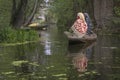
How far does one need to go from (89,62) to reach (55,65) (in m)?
1.53

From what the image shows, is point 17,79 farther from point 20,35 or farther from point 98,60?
point 20,35

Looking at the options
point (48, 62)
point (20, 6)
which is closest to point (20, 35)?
point (20, 6)

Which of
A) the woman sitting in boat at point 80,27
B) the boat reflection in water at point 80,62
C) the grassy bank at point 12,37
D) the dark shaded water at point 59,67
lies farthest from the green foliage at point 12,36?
the boat reflection in water at point 80,62

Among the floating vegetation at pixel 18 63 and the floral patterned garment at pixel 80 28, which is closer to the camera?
the floating vegetation at pixel 18 63

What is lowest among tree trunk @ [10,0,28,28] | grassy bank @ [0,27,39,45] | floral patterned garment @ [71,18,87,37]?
grassy bank @ [0,27,39,45]

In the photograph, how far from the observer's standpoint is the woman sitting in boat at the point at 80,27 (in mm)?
23302

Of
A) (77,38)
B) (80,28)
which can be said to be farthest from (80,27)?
(77,38)

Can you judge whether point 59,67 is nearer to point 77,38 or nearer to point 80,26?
point 77,38

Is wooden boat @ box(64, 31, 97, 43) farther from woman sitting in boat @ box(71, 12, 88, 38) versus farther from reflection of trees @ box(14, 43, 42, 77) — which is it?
reflection of trees @ box(14, 43, 42, 77)

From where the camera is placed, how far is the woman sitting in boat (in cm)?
2330

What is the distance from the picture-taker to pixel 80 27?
23.8 metres

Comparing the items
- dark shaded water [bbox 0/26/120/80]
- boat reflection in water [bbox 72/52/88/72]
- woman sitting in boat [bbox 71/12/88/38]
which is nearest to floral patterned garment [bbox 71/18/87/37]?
woman sitting in boat [bbox 71/12/88/38]

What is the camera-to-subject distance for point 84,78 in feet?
→ 36.6

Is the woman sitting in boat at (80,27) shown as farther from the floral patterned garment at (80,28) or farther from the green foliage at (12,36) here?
the green foliage at (12,36)
